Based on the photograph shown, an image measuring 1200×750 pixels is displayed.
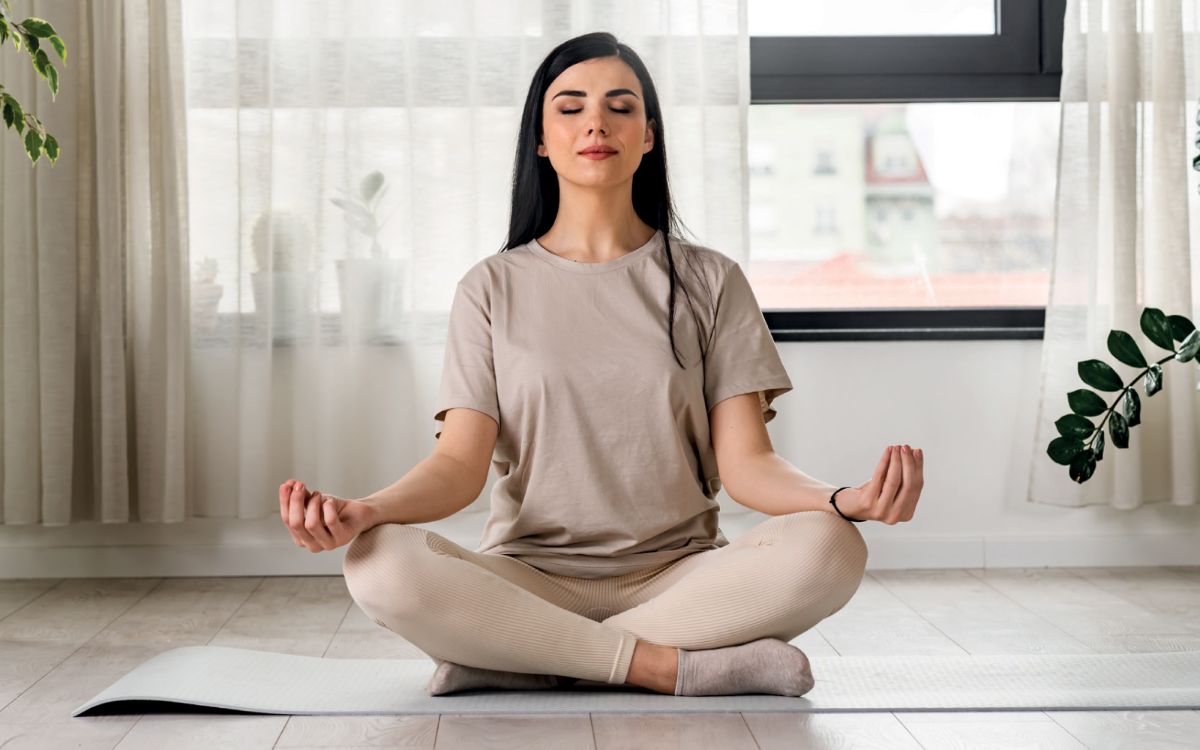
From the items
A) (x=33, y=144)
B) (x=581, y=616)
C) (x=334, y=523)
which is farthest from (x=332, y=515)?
(x=33, y=144)

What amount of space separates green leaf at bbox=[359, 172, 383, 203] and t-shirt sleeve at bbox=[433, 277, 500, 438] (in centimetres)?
93

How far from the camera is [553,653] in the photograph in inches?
63.3

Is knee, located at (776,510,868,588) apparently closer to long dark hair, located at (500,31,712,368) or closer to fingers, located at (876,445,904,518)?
fingers, located at (876,445,904,518)

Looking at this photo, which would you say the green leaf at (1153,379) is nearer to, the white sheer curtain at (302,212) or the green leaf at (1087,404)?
the green leaf at (1087,404)

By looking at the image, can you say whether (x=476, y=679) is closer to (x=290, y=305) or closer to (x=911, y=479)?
(x=911, y=479)

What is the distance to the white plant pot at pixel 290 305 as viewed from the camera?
8.91 feet

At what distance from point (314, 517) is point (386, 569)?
0.14 metres

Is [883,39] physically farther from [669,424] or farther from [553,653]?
[553,653]

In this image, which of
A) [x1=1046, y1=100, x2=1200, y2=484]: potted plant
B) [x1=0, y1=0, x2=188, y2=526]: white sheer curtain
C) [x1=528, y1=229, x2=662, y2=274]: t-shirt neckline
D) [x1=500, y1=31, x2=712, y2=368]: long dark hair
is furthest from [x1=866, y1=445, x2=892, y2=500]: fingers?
[x1=0, y1=0, x2=188, y2=526]: white sheer curtain

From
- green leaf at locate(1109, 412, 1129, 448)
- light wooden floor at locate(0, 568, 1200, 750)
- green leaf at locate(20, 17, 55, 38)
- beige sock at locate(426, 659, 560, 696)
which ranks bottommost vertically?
light wooden floor at locate(0, 568, 1200, 750)

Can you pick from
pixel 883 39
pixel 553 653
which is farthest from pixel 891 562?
pixel 553 653

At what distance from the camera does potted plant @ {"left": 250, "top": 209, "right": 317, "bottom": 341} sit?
2709mm

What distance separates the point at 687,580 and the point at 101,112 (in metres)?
1.74

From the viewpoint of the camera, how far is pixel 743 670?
163cm
